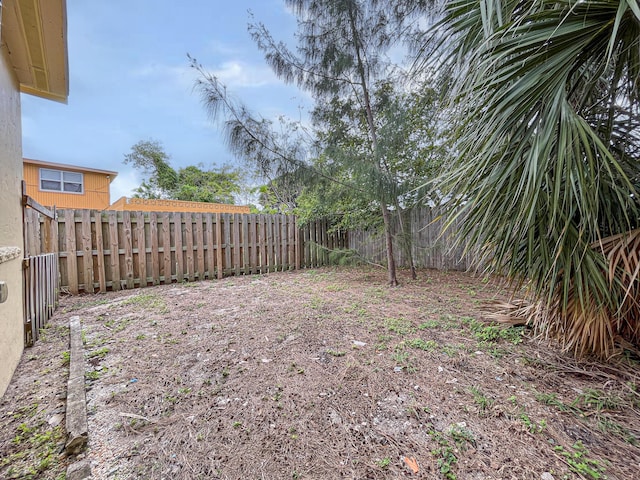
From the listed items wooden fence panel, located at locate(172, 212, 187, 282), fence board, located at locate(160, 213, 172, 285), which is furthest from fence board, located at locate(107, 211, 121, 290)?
wooden fence panel, located at locate(172, 212, 187, 282)

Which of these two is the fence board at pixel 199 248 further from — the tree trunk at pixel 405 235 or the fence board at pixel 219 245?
the tree trunk at pixel 405 235

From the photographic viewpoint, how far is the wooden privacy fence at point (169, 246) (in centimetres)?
436

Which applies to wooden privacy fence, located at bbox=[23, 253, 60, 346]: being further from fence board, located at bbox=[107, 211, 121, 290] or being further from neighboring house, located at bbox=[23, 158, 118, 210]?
neighboring house, located at bbox=[23, 158, 118, 210]

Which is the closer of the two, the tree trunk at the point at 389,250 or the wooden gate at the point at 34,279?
the wooden gate at the point at 34,279

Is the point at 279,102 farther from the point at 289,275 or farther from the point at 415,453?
the point at 415,453

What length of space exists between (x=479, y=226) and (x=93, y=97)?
17450 mm

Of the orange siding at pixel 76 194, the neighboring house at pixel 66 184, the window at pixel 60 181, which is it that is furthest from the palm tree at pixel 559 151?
the window at pixel 60 181

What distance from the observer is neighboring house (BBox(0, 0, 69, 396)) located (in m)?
1.68

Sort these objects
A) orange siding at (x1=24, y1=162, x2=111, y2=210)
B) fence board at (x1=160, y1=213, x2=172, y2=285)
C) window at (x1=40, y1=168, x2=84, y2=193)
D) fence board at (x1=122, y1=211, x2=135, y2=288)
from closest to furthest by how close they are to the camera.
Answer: fence board at (x1=122, y1=211, x2=135, y2=288) → fence board at (x1=160, y1=213, x2=172, y2=285) → orange siding at (x1=24, y1=162, x2=111, y2=210) → window at (x1=40, y1=168, x2=84, y2=193)

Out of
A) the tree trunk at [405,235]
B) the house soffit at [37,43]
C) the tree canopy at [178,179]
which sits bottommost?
the tree trunk at [405,235]

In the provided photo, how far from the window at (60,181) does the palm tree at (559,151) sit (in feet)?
47.3

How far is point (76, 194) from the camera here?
11.0m

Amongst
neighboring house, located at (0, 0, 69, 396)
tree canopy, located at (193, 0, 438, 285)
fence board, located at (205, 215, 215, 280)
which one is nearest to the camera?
neighboring house, located at (0, 0, 69, 396)

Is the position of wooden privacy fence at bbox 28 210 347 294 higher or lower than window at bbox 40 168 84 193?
lower
